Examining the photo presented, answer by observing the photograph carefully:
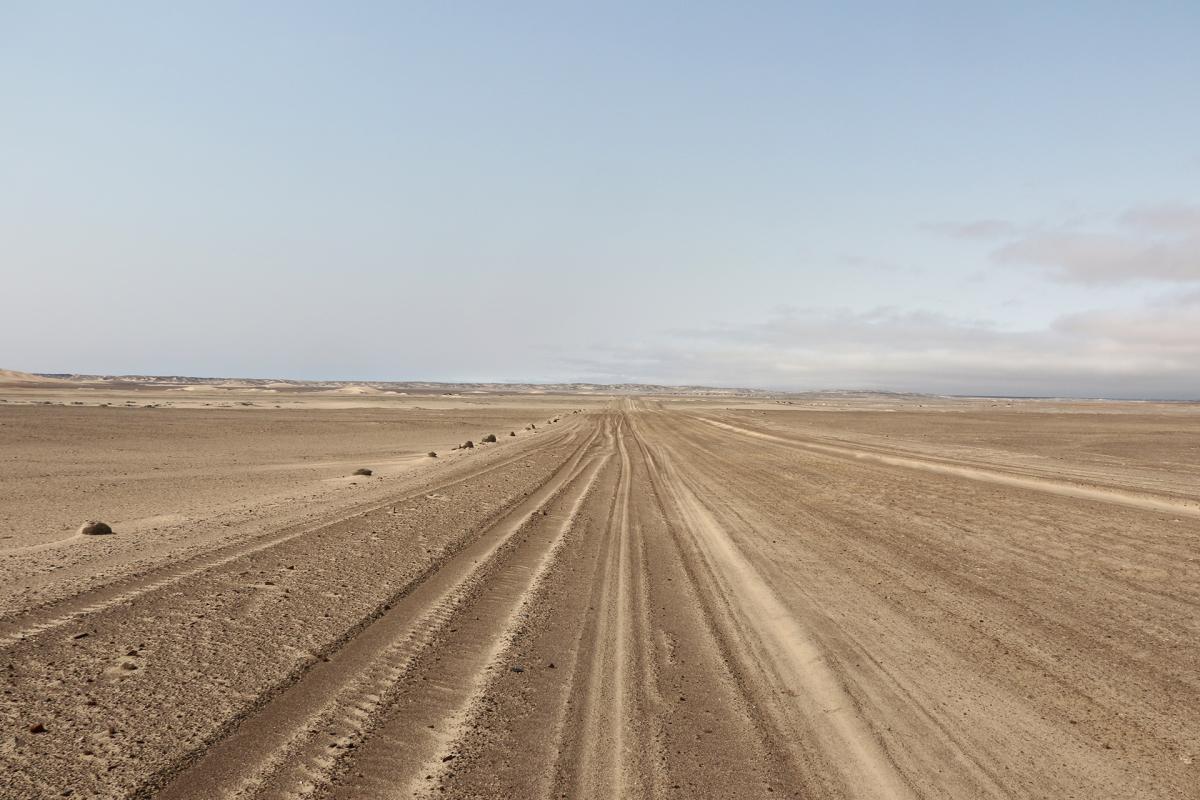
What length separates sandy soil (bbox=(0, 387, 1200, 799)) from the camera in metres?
3.98

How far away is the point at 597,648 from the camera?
5918mm

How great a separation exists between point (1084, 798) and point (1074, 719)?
3.80ft

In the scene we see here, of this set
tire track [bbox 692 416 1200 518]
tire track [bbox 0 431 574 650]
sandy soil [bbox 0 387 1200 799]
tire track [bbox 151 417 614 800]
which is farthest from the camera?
tire track [bbox 692 416 1200 518]

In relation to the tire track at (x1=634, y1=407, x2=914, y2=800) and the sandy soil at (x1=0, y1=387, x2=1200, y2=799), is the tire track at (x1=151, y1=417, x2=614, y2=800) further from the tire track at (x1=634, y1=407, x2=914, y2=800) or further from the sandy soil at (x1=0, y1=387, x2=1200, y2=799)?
the tire track at (x1=634, y1=407, x2=914, y2=800)

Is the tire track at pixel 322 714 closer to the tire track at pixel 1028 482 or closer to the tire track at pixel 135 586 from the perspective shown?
the tire track at pixel 135 586

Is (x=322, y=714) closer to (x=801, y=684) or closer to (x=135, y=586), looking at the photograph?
(x=801, y=684)

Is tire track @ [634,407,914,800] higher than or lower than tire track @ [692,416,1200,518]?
lower

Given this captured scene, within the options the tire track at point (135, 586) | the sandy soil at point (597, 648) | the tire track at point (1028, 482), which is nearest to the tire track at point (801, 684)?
the sandy soil at point (597, 648)

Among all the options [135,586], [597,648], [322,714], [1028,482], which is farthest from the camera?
[1028,482]

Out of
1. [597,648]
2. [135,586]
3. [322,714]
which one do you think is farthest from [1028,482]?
[135,586]

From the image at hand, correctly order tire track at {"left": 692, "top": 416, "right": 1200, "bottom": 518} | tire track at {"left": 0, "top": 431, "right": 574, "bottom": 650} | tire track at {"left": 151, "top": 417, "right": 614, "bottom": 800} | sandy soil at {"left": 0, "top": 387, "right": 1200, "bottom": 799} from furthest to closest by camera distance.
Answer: tire track at {"left": 692, "top": 416, "right": 1200, "bottom": 518} → tire track at {"left": 0, "top": 431, "right": 574, "bottom": 650} → sandy soil at {"left": 0, "top": 387, "right": 1200, "bottom": 799} → tire track at {"left": 151, "top": 417, "right": 614, "bottom": 800}

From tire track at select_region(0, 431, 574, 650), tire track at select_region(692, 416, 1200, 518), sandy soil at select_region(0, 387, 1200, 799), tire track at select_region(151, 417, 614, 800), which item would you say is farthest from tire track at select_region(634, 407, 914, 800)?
tire track at select_region(692, 416, 1200, 518)

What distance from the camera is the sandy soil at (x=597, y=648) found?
13.1ft

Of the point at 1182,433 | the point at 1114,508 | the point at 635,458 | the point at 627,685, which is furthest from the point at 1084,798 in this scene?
the point at 1182,433
